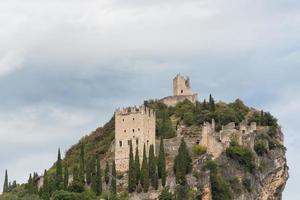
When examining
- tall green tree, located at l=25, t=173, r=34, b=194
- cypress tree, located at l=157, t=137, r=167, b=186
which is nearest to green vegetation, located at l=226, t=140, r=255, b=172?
cypress tree, located at l=157, t=137, r=167, b=186

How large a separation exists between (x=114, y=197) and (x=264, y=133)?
21429 mm

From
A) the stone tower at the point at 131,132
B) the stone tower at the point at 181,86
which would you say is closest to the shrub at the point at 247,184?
the stone tower at the point at 131,132

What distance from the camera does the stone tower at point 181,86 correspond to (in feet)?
361

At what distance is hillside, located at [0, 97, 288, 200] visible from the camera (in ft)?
278

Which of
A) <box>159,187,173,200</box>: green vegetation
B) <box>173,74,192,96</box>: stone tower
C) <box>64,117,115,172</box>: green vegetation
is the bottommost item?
<box>159,187,173,200</box>: green vegetation

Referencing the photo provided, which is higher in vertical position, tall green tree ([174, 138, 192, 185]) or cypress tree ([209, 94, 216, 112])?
cypress tree ([209, 94, 216, 112])

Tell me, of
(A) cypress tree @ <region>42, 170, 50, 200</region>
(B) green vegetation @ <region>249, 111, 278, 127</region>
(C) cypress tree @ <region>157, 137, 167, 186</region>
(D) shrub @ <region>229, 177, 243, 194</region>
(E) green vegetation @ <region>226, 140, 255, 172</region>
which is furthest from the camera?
(B) green vegetation @ <region>249, 111, 278, 127</region>

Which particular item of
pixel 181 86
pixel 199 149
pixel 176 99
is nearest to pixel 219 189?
pixel 199 149

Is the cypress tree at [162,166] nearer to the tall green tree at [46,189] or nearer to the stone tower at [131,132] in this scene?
the stone tower at [131,132]

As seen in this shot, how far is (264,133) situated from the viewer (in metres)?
95.1

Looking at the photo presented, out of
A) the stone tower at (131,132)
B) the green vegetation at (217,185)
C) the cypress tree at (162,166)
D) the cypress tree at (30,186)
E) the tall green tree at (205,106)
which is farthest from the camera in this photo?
the tall green tree at (205,106)

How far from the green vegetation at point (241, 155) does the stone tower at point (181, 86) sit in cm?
2102

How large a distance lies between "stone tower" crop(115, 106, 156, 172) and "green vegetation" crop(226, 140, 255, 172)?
728 centimetres

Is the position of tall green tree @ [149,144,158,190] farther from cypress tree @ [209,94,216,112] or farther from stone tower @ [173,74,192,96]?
stone tower @ [173,74,192,96]
